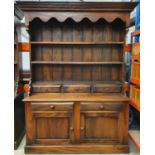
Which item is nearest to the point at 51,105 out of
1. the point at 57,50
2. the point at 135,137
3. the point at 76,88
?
the point at 76,88

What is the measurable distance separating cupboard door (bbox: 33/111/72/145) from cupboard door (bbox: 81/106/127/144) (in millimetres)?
213

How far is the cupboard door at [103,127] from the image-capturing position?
8.08ft

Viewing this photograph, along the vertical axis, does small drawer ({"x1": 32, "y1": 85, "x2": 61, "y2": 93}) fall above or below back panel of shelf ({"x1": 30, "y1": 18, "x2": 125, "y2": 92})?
below

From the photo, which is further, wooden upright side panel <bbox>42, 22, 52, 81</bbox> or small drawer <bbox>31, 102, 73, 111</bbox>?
wooden upright side panel <bbox>42, 22, 52, 81</bbox>

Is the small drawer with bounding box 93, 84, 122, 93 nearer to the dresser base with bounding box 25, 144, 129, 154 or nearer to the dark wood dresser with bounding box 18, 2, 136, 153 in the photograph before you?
the dark wood dresser with bounding box 18, 2, 136, 153

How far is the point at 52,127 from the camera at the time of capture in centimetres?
248

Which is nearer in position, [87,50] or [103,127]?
[103,127]

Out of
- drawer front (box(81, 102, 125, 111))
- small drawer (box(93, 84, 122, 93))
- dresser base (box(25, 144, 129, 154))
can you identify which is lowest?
dresser base (box(25, 144, 129, 154))

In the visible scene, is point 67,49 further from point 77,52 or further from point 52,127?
point 52,127

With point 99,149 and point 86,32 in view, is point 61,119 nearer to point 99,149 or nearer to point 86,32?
point 99,149

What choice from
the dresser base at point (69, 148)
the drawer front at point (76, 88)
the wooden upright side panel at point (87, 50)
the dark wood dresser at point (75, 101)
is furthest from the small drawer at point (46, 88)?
the dresser base at point (69, 148)

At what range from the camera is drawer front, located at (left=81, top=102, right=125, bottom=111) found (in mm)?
2443

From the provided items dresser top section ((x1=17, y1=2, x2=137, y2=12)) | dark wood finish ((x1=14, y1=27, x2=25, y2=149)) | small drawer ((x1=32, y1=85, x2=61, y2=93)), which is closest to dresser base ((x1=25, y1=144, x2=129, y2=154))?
dark wood finish ((x1=14, y1=27, x2=25, y2=149))
